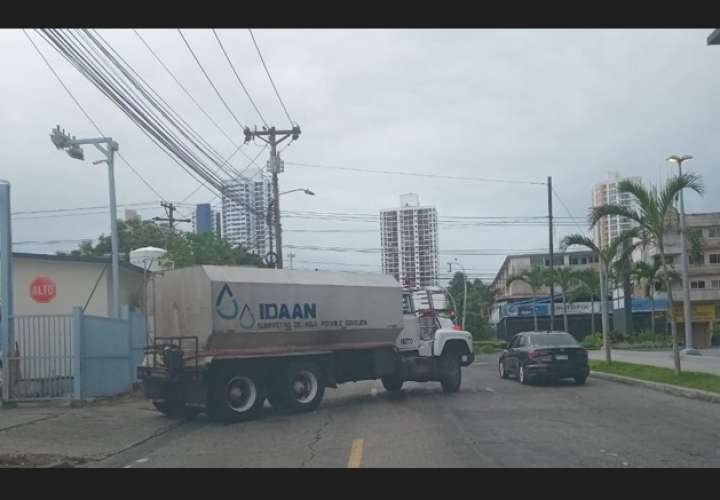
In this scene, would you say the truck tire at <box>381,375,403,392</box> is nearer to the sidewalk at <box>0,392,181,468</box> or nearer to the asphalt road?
the asphalt road

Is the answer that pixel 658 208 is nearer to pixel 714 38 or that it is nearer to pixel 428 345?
pixel 428 345

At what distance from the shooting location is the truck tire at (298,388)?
17.4m

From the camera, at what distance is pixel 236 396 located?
16.6m

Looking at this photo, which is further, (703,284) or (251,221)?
(703,284)

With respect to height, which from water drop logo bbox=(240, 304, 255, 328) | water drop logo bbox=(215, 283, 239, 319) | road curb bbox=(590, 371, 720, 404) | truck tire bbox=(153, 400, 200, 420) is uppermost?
water drop logo bbox=(215, 283, 239, 319)

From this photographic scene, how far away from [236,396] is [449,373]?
6.99 metres

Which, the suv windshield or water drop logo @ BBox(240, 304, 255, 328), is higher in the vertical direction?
water drop logo @ BBox(240, 304, 255, 328)

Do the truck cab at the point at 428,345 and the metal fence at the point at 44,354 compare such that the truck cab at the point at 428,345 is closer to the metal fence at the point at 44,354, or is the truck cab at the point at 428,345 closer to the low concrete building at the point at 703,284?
the metal fence at the point at 44,354

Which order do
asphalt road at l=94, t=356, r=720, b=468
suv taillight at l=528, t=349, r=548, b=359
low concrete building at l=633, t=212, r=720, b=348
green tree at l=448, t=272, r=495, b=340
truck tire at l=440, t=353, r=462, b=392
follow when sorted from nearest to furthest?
asphalt road at l=94, t=356, r=720, b=468
truck tire at l=440, t=353, r=462, b=392
suv taillight at l=528, t=349, r=548, b=359
low concrete building at l=633, t=212, r=720, b=348
green tree at l=448, t=272, r=495, b=340

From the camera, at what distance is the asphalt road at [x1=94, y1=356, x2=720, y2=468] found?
35.6ft

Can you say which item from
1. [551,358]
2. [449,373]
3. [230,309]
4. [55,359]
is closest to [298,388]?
[230,309]

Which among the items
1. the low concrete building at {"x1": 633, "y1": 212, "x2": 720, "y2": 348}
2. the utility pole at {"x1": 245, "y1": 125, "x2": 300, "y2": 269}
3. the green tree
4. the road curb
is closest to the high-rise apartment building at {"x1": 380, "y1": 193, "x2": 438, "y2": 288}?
the green tree

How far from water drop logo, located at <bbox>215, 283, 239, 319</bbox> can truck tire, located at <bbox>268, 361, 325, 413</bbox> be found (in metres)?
1.92

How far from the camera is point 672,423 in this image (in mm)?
14211
